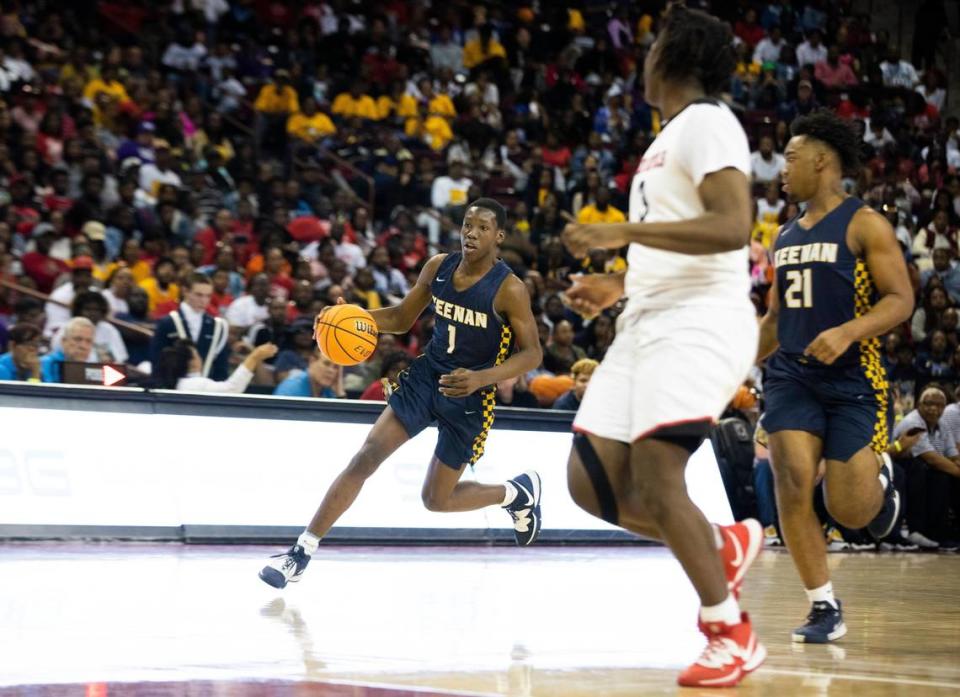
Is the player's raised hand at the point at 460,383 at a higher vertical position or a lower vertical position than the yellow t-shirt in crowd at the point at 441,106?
lower

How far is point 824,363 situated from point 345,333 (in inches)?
116

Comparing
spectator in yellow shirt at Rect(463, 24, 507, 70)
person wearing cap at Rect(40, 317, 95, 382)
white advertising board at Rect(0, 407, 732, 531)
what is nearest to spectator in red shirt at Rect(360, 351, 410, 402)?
white advertising board at Rect(0, 407, 732, 531)

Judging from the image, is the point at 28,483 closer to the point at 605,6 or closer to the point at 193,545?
the point at 193,545

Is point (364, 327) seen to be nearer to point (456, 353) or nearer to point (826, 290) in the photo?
point (456, 353)

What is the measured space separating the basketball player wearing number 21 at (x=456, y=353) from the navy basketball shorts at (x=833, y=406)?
1.84 meters

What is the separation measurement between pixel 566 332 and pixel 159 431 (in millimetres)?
5771

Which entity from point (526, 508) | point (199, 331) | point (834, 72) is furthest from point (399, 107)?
point (526, 508)

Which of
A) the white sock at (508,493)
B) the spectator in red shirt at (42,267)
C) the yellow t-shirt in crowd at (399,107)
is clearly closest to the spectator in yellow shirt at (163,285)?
the spectator in red shirt at (42,267)

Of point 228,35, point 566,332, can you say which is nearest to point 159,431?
point 566,332

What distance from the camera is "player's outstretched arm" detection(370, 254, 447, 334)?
304 inches

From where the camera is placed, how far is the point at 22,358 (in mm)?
10672

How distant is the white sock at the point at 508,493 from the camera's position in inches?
341

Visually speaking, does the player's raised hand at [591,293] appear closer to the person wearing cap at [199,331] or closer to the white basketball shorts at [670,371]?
the white basketball shorts at [670,371]

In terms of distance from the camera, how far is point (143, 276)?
1446 cm
